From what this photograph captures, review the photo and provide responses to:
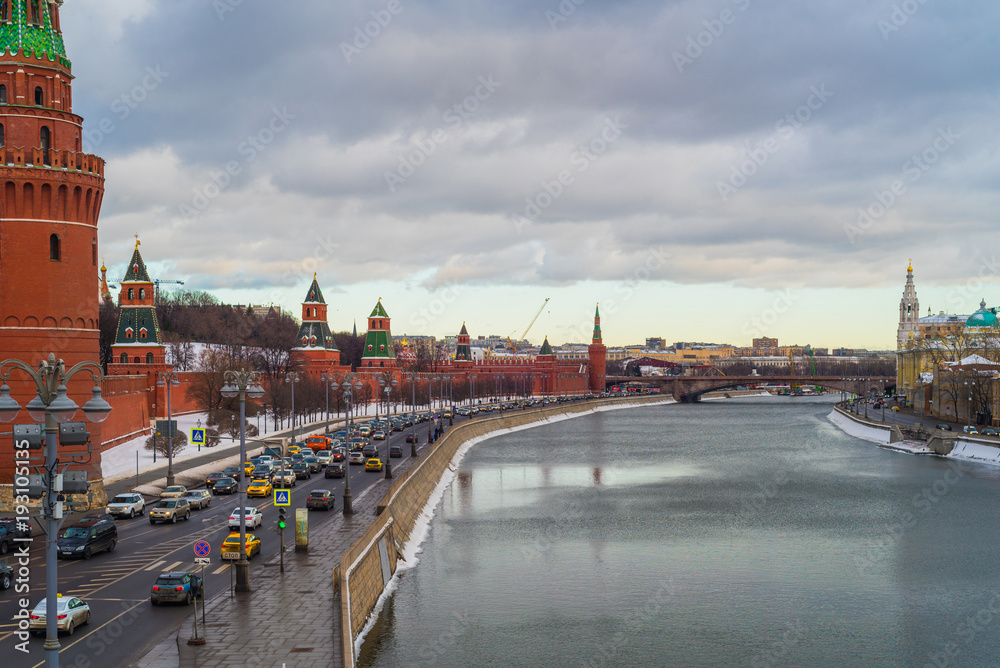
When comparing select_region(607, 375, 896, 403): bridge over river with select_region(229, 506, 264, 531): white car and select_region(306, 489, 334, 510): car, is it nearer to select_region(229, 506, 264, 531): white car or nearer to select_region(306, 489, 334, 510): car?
select_region(306, 489, 334, 510): car

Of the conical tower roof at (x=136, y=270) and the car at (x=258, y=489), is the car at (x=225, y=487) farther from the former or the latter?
the conical tower roof at (x=136, y=270)

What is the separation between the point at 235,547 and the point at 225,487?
Answer: 16468 millimetres

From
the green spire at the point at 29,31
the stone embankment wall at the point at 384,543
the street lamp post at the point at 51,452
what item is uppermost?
the green spire at the point at 29,31

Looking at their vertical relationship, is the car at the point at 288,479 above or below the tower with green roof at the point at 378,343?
below

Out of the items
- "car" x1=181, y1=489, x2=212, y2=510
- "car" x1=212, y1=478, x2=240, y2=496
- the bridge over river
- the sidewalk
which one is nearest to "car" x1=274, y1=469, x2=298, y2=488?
"car" x1=212, y1=478, x2=240, y2=496

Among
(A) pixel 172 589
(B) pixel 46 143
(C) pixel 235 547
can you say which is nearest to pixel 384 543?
(C) pixel 235 547

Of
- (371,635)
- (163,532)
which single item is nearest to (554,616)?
(371,635)

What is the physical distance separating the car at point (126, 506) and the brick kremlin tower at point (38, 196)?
169 inches

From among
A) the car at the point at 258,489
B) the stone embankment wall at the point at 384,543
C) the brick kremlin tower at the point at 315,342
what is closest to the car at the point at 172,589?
the stone embankment wall at the point at 384,543

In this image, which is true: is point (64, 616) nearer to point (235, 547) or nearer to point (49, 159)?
point (235, 547)

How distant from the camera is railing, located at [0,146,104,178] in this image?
33219mm

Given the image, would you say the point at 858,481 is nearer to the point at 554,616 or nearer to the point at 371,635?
the point at 554,616

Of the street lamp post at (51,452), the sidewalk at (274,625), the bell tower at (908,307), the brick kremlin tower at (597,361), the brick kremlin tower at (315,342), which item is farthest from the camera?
the brick kremlin tower at (597,361)

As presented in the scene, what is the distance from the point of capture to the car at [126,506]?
32.7m
